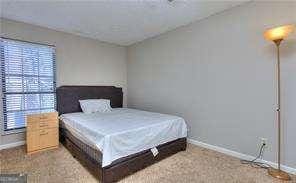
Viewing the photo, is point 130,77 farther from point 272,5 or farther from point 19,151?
point 272,5

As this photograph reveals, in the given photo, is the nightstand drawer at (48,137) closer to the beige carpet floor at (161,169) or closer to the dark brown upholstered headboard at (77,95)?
the beige carpet floor at (161,169)

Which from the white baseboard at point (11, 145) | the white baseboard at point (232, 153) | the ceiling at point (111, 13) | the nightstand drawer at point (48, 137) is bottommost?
the white baseboard at point (232, 153)

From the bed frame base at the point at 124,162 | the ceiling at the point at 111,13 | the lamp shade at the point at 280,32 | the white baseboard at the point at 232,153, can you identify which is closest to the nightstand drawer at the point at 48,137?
the bed frame base at the point at 124,162

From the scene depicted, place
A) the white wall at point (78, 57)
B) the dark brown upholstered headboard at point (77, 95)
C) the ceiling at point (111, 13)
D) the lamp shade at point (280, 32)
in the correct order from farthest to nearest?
the dark brown upholstered headboard at point (77, 95), the white wall at point (78, 57), the ceiling at point (111, 13), the lamp shade at point (280, 32)

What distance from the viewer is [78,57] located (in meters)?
3.88

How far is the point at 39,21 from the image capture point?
10.2ft

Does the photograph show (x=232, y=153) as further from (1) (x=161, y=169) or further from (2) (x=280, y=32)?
(2) (x=280, y=32)

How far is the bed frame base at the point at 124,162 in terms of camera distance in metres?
1.94

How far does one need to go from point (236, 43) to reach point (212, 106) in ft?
3.70

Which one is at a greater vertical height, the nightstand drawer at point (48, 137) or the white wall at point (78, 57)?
the white wall at point (78, 57)

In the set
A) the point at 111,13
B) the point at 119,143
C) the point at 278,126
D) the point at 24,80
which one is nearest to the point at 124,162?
the point at 119,143

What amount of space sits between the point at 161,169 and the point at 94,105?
2186mm

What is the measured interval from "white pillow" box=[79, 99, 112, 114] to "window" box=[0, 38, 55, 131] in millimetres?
641

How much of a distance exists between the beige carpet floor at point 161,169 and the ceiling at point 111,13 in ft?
7.88
